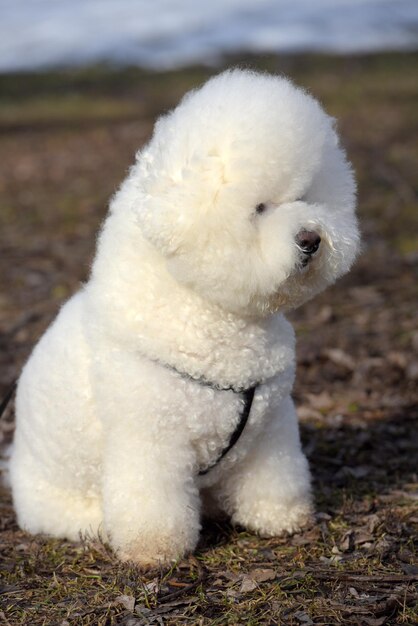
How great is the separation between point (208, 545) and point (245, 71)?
6.31 ft

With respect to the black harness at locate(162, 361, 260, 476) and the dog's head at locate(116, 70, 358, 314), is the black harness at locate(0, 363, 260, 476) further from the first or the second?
the dog's head at locate(116, 70, 358, 314)

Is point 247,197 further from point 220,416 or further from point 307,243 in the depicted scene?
point 220,416

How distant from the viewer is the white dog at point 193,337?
116 inches

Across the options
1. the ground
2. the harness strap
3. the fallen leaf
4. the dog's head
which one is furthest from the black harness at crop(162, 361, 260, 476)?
the fallen leaf

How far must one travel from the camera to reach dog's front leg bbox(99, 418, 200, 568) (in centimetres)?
329

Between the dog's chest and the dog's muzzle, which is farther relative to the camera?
the dog's chest

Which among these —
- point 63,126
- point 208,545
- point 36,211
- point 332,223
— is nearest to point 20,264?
point 36,211

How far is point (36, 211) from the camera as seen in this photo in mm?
11023

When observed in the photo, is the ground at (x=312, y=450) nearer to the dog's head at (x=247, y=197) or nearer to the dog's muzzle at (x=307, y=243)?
the dog's head at (x=247, y=197)

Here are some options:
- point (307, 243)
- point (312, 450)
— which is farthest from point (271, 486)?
point (307, 243)

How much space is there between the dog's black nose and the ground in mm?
1212

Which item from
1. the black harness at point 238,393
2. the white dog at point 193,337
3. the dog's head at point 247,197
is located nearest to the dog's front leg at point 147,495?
the white dog at point 193,337

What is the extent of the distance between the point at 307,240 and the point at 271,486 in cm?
125

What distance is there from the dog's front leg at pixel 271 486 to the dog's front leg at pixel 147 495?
1.10 feet
